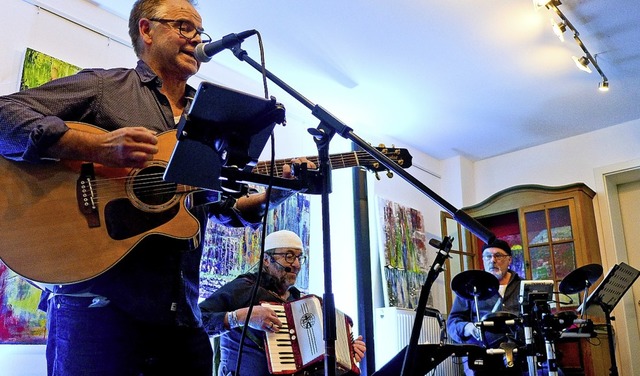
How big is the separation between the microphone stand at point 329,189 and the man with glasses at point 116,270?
5.5 inches

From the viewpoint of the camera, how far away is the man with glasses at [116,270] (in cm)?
117

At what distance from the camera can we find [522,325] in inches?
128

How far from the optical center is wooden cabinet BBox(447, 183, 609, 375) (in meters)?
4.78

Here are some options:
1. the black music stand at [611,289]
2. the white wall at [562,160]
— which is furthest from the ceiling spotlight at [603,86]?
the black music stand at [611,289]

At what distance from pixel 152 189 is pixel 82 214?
0.18m

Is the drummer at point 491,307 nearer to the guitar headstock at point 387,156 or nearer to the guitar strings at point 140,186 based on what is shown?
the guitar headstock at point 387,156

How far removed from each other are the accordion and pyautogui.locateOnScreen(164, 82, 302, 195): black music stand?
5.21 ft

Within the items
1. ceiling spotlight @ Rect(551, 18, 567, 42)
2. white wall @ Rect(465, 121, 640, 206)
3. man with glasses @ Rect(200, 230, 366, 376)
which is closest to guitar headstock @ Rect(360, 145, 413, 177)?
man with glasses @ Rect(200, 230, 366, 376)

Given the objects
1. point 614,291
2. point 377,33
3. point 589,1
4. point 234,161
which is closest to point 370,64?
point 377,33

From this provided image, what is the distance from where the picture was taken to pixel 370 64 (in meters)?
4.35

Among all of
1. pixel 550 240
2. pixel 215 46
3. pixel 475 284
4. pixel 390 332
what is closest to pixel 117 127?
pixel 215 46

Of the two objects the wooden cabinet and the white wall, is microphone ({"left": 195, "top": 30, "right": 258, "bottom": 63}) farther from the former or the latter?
the white wall

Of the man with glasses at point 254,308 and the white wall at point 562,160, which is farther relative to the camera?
the white wall at point 562,160

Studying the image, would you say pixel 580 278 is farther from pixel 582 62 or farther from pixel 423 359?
pixel 423 359
